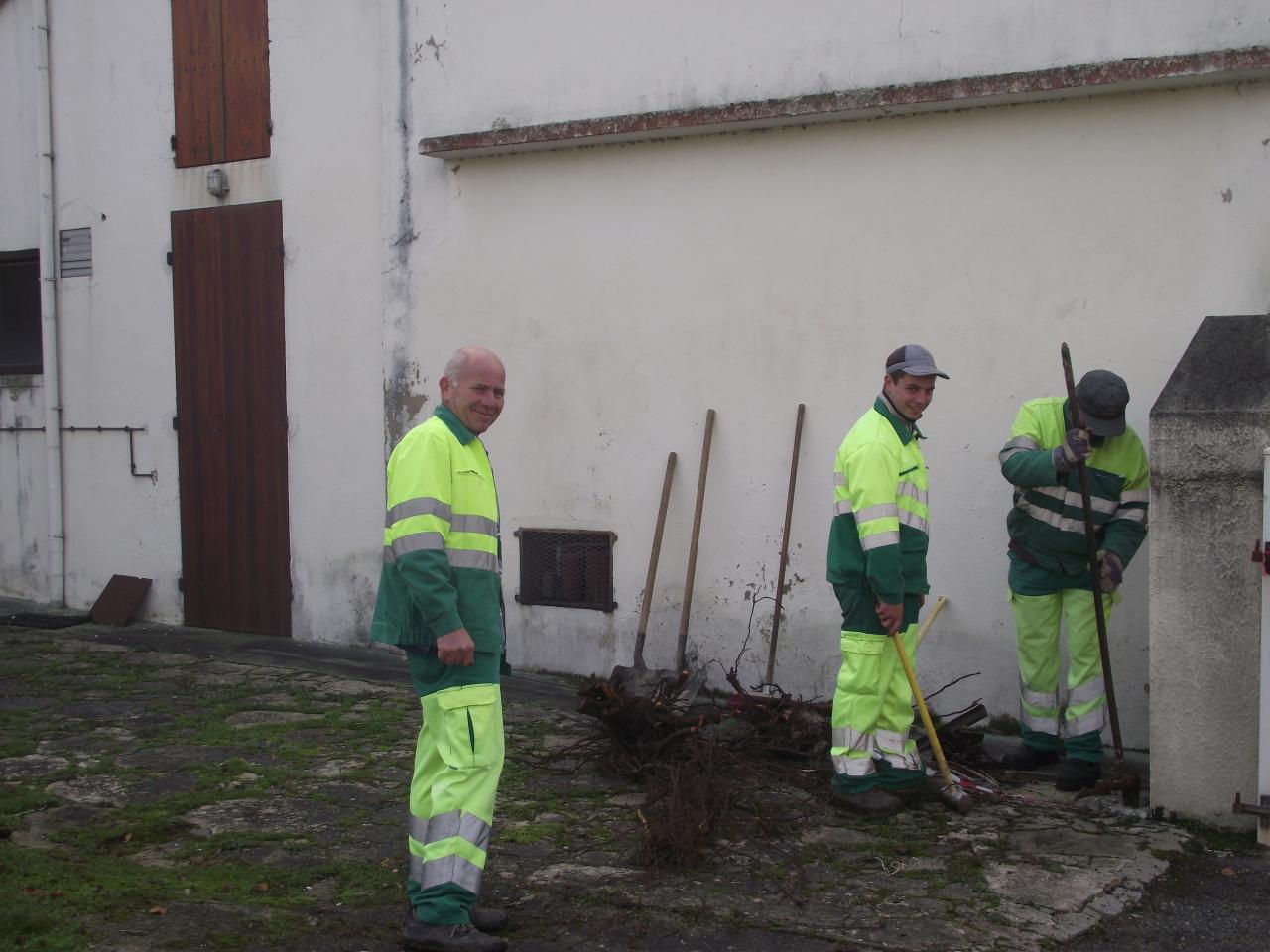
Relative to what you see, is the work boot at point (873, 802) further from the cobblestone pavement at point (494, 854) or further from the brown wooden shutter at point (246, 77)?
the brown wooden shutter at point (246, 77)

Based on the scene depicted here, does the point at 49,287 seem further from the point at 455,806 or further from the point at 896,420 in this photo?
the point at 455,806

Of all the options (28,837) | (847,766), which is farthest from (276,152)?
(847,766)

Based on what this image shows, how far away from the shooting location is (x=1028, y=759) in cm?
588

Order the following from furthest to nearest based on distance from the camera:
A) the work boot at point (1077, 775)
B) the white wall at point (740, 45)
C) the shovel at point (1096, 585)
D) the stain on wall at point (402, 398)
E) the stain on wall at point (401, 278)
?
the stain on wall at point (402, 398), the stain on wall at point (401, 278), the white wall at point (740, 45), the work boot at point (1077, 775), the shovel at point (1096, 585)

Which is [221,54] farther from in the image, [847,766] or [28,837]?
[847,766]

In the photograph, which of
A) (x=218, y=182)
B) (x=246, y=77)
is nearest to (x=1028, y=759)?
(x=218, y=182)

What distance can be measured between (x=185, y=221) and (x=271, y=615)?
10.1 feet

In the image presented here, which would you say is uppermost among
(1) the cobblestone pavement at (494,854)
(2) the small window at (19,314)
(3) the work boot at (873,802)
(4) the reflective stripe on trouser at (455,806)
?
(2) the small window at (19,314)

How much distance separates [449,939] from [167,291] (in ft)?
23.2

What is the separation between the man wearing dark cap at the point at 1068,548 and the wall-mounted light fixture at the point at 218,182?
6168 millimetres

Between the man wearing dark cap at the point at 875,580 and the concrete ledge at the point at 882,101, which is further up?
the concrete ledge at the point at 882,101

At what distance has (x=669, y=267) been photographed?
7445 mm

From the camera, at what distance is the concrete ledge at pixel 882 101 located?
5.80m

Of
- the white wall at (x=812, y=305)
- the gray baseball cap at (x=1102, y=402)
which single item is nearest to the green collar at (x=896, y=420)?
the gray baseball cap at (x=1102, y=402)
